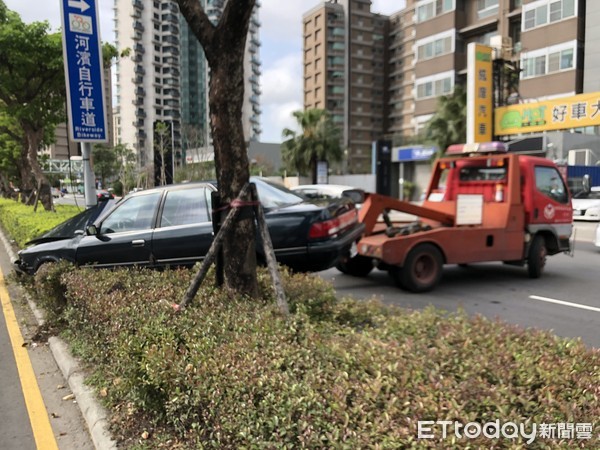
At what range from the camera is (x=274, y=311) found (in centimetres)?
353

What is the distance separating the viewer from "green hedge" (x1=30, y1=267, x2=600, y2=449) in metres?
1.97

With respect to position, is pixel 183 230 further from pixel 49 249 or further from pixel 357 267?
pixel 357 267

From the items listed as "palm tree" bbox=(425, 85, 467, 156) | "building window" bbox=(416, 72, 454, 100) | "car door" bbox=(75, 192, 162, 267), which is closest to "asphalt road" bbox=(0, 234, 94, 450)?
"car door" bbox=(75, 192, 162, 267)

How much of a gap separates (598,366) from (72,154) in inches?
402

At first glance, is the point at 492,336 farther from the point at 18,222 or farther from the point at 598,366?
the point at 18,222

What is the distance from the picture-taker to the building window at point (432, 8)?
47841 millimetres

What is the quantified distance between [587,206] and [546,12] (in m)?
23.5

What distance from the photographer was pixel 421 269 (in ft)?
26.3

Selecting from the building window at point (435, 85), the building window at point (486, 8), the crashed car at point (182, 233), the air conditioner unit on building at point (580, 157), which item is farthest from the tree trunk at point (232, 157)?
the building window at point (486, 8)

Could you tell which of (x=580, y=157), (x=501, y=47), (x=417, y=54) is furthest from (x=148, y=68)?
(x=580, y=157)

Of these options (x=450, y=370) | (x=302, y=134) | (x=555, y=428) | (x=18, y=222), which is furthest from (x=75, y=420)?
(x=302, y=134)

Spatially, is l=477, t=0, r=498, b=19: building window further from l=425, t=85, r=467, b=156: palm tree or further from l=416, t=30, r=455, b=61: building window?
l=425, t=85, r=467, b=156: palm tree

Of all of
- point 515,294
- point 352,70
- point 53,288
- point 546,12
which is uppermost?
point 352,70

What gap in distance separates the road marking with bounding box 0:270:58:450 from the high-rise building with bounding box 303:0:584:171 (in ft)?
96.5
